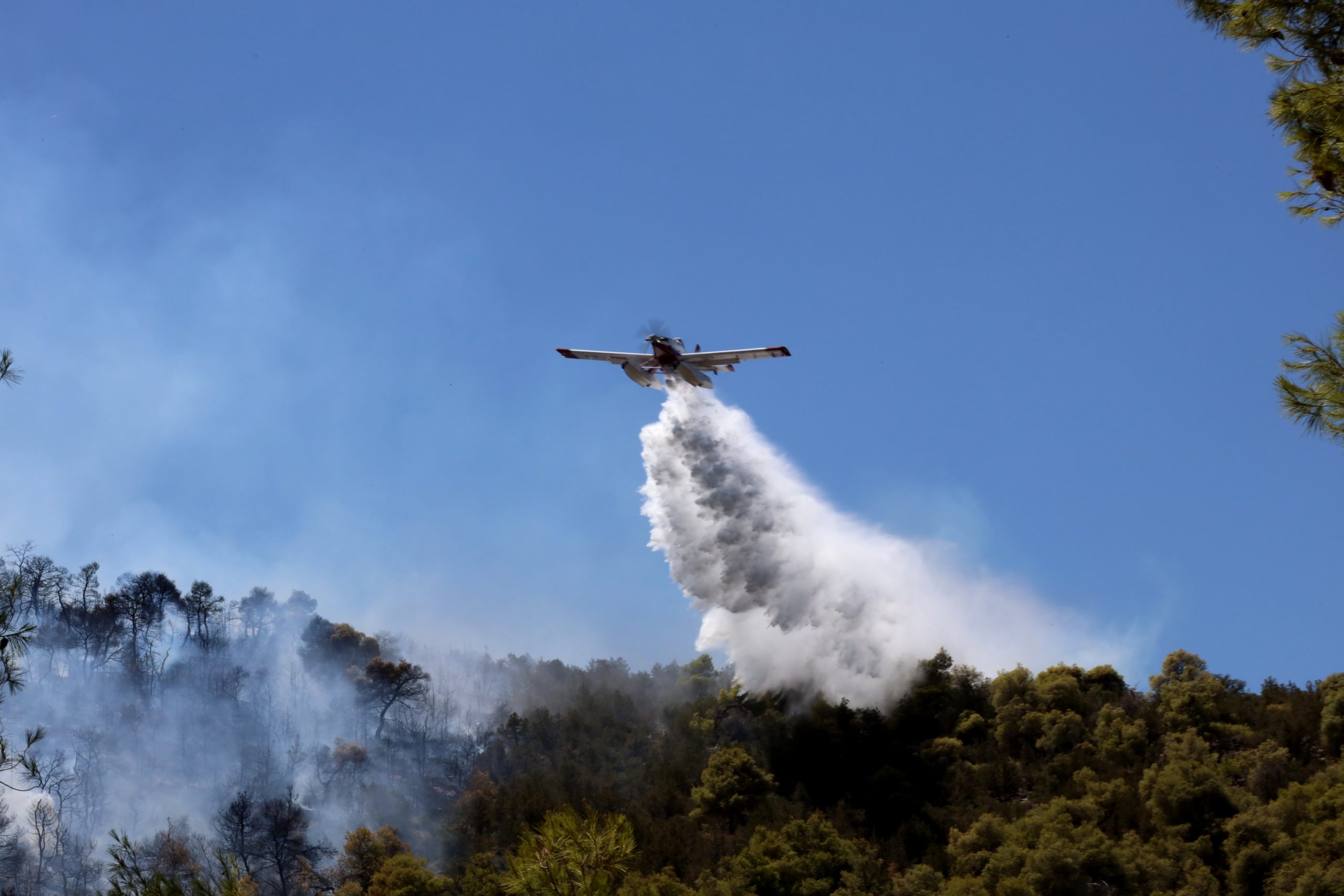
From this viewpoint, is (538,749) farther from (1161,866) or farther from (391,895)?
(1161,866)

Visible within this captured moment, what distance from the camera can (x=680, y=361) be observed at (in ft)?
168

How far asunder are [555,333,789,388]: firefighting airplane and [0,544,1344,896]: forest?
66.3 ft

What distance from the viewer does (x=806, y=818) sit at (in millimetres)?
63750

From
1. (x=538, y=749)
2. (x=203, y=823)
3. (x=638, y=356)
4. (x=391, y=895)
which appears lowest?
(x=391, y=895)

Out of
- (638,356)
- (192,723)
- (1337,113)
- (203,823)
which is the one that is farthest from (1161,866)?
(192,723)

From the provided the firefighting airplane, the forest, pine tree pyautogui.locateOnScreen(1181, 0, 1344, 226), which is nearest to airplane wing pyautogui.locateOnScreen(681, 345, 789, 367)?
the firefighting airplane

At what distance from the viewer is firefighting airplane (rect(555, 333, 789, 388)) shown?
167 ft

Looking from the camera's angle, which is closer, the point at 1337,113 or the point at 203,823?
the point at 1337,113

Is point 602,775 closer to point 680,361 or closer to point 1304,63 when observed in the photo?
point 680,361

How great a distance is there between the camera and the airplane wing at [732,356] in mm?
51594

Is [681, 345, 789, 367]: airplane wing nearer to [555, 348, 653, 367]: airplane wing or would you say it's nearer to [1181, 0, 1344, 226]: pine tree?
[555, 348, 653, 367]: airplane wing

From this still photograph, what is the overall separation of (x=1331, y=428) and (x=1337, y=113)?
4.52 meters

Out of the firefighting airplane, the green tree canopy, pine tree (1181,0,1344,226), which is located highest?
the firefighting airplane

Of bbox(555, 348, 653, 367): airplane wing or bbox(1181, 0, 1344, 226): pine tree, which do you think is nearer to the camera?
bbox(1181, 0, 1344, 226): pine tree
